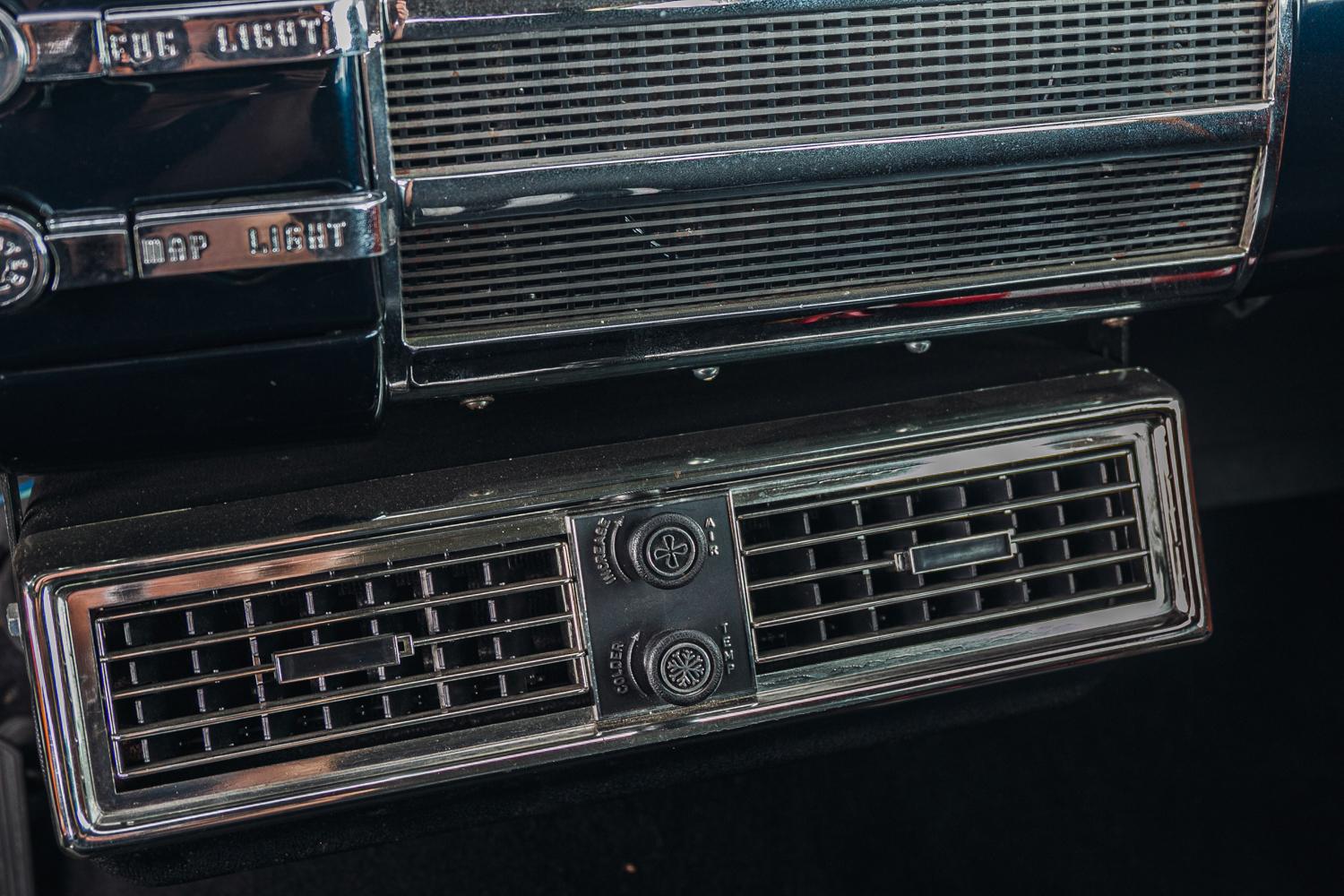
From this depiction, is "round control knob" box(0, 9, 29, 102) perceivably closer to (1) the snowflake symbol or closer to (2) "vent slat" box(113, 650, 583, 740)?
(2) "vent slat" box(113, 650, 583, 740)

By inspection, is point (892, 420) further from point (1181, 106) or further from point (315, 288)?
point (315, 288)

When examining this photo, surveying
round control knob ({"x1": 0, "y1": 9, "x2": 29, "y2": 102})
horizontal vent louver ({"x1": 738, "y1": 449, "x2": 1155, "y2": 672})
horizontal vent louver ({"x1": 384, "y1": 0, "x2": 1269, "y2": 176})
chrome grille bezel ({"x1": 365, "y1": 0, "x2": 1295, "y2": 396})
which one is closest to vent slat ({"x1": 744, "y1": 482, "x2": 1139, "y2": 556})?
horizontal vent louver ({"x1": 738, "y1": 449, "x2": 1155, "y2": 672})

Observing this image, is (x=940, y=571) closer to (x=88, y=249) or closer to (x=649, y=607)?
(x=649, y=607)

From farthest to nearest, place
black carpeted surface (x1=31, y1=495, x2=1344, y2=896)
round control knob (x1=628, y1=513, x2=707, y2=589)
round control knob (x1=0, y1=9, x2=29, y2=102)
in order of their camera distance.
→ black carpeted surface (x1=31, y1=495, x2=1344, y2=896) < round control knob (x1=628, y1=513, x2=707, y2=589) < round control knob (x1=0, y1=9, x2=29, y2=102)

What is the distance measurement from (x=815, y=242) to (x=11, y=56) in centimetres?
67

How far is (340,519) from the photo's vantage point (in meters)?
1.11

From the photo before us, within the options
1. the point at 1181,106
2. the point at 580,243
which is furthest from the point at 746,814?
the point at 1181,106

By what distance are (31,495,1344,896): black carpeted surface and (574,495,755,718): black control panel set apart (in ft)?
1.85

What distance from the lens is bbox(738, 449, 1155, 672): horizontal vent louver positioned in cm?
121

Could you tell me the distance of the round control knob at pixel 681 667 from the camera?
1.15m

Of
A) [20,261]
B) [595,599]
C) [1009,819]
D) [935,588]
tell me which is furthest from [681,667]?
[1009,819]

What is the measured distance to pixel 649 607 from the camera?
3.82 feet

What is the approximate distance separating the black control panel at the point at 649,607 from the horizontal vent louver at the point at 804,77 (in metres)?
0.35

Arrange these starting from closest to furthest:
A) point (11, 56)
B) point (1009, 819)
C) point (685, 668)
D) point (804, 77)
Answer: point (11, 56), point (804, 77), point (685, 668), point (1009, 819)
